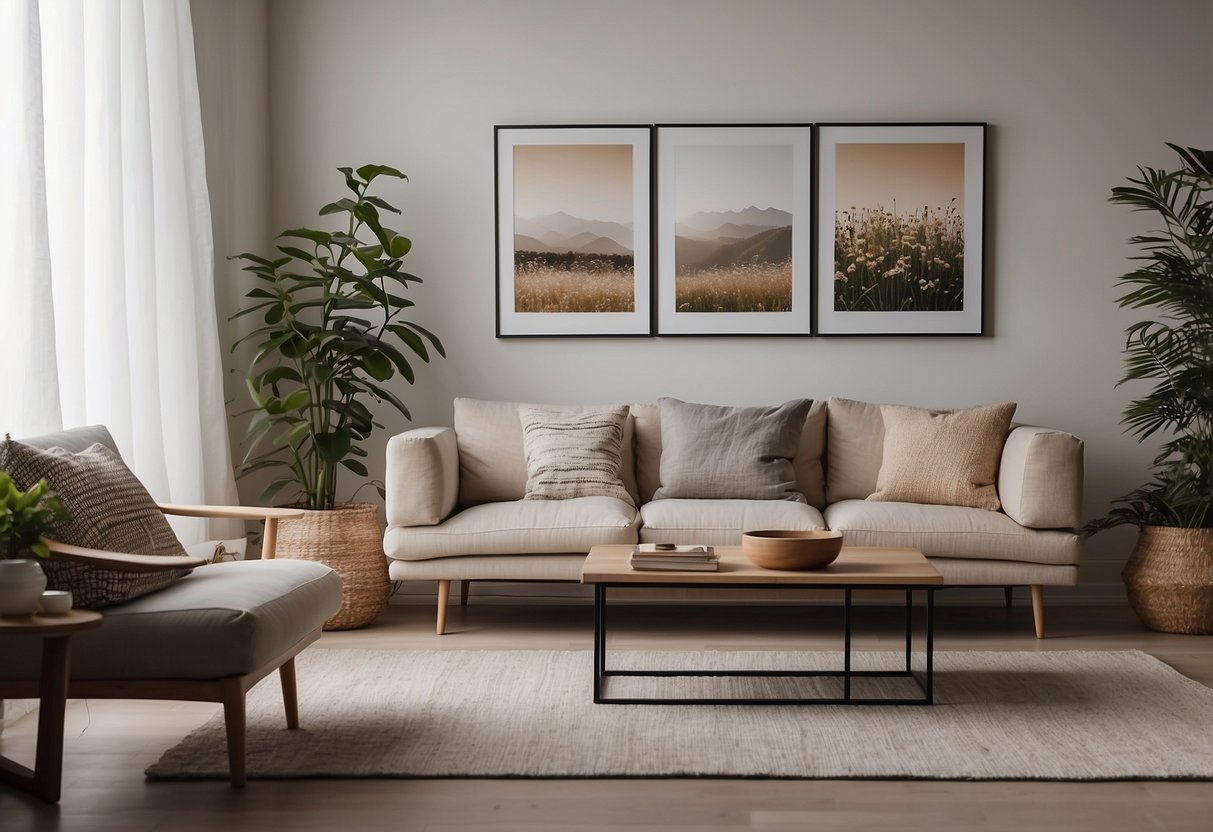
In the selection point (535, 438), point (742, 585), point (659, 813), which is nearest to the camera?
point (659, 813)

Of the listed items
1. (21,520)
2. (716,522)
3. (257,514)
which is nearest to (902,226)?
(716,522)

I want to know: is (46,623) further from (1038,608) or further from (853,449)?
(1038,608)

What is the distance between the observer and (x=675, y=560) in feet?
10.5

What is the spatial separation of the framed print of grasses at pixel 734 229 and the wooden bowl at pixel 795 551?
1.91m

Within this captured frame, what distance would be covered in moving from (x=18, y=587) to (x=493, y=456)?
A: 96.9 inches

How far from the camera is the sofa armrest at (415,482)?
408cm

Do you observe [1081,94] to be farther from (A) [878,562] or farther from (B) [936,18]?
(A) [878,562]

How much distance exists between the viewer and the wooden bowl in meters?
3.16

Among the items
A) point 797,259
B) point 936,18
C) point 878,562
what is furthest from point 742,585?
point 936,18

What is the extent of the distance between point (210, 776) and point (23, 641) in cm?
54

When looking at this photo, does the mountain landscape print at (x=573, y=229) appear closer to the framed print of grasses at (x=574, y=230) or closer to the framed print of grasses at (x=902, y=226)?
the framed print of grasses at (x=574, y=230)

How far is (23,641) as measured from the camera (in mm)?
2439

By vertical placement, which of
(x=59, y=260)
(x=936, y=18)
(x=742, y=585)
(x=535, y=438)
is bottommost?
(x=742, y=585)

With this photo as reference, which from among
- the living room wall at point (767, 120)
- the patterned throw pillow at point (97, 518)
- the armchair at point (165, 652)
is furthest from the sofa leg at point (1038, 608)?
the patterned throw pillow at point (97, 518)
